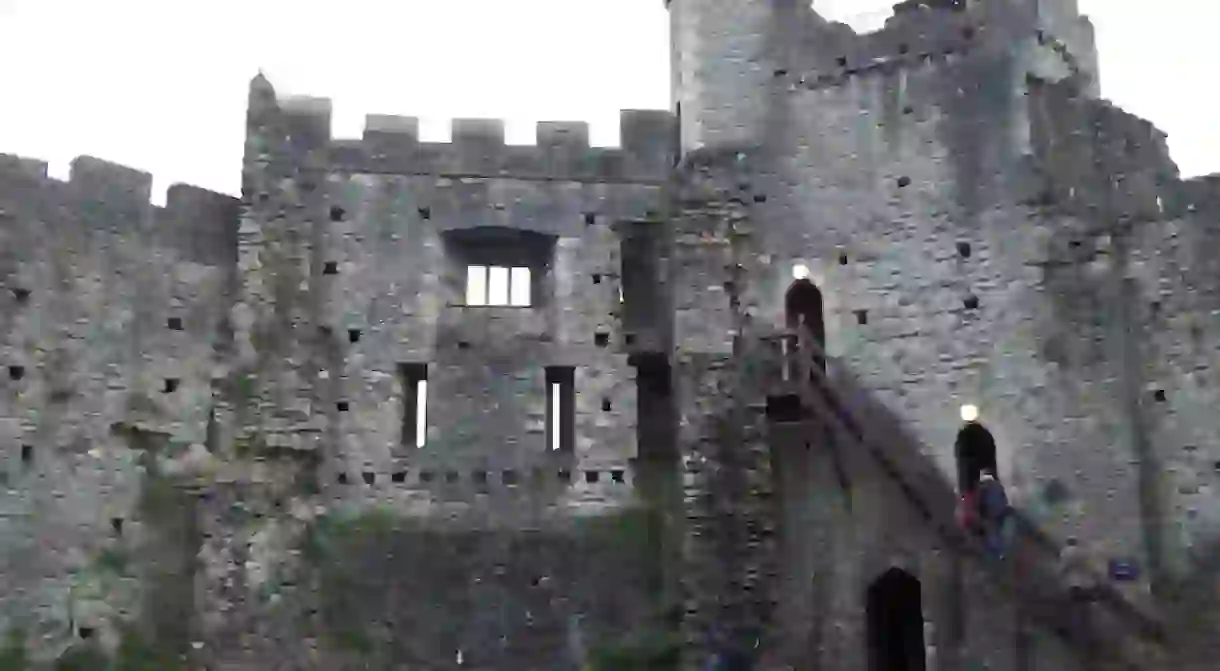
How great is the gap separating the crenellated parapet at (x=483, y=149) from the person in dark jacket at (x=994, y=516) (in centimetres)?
654

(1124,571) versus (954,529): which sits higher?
(954,529)

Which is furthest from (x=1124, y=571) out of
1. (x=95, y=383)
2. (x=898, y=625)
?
(x=95, y=383)

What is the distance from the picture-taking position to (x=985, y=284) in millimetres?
14734

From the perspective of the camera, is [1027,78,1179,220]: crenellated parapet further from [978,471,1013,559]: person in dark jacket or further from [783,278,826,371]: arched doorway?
[978,471,1013,559]: person in dark jacket

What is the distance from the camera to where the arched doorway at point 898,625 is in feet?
49.7

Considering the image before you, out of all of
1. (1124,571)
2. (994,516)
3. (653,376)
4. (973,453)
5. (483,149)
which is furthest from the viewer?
(483,149)

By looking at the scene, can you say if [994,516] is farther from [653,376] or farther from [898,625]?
[653,376]

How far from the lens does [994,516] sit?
1273 centimetres

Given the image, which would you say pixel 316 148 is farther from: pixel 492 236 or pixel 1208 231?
pixel 1208 231

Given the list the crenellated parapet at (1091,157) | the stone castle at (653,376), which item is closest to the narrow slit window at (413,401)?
the stone castle at (653,376)

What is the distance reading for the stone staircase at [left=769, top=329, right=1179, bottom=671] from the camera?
1266cm

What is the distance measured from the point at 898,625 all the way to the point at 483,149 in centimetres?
850

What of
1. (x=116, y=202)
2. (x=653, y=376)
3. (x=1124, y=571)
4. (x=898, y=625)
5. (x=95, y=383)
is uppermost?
(x=116, y=202)

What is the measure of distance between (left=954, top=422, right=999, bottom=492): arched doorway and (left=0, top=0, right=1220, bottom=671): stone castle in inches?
1.7
